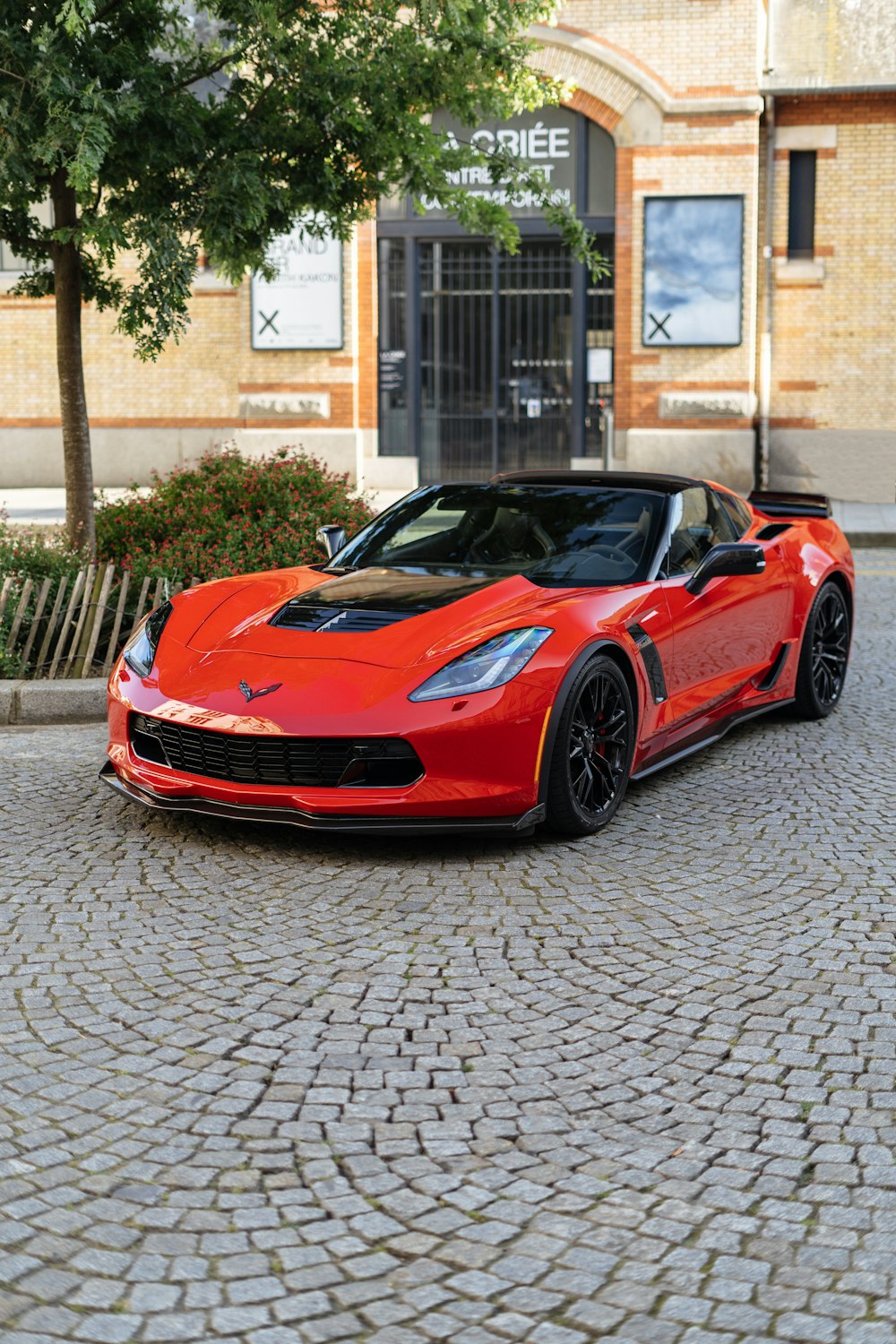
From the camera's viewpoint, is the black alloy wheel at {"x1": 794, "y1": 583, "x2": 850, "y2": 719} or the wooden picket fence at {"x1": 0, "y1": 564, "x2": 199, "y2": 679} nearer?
the black alloy wheel at {"x1": 794, "y1": 583, "x2": 850, "y2": 719}

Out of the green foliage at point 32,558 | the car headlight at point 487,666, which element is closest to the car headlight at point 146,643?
the car headlight at point 487,666

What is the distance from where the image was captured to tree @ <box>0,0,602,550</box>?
7938 mm

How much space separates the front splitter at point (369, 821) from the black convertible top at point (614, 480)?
194cm

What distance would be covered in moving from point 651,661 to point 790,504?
3009 millimetres

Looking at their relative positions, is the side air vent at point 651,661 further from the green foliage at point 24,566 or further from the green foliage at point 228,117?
the green foliage at point 228,117

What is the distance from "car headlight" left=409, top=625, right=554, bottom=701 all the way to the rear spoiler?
345 cm

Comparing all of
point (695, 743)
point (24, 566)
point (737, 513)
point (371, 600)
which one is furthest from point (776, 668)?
point (24, 566)

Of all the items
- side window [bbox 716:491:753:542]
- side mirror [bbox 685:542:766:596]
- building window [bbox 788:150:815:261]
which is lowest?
side mirror [bbox 685:542:766:596]

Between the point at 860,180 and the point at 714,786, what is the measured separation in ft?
55.1

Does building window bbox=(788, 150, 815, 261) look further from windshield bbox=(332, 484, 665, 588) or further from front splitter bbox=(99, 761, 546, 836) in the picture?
front splitter bbox=(99, 761, 546, 836)

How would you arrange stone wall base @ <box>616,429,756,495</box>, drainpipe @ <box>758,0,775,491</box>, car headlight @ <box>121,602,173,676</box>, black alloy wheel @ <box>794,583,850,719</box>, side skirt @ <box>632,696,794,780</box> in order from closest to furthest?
1. car headlight @ <box>121,602,173,676</box>
2. side skirt @ <box>632,696,794,780</box>
3. black alloy wheel @ <box>794,583,850,719</box>
4. stone wall base @ <box>616,429,756,495</box>
5. drainpipe @ <box>758,0,775,491</box>

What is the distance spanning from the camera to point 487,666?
5.08 meters

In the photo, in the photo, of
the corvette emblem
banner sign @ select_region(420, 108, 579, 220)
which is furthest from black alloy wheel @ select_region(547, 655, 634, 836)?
banner sign @ select_region(420, 108, 579, 220)

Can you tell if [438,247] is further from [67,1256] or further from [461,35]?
[67,1256]
